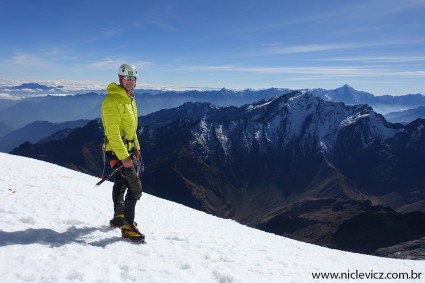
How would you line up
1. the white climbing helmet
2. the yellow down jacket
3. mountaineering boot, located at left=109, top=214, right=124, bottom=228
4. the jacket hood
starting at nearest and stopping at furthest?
the yellow down jacket < the jacket hood < the white climbing helmet < mountaineering boot, located at left=109, top=214, right=124, bottom=228

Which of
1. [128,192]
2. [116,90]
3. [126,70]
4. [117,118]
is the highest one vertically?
[126,70]

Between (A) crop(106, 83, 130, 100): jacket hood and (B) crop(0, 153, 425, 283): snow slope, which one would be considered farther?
(A) crop(106, 83, 130, 100): jacket hood

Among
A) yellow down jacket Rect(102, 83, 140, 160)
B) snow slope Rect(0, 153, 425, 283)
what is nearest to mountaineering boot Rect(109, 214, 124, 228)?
snow slope Rect(0, 153, 425, 283)

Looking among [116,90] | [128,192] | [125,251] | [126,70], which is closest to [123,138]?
[116,90]

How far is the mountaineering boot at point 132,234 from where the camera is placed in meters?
12.1

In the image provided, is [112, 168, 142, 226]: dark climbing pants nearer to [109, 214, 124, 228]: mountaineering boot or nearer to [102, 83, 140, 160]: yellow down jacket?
[109, 214, 124, 228]: mountaineering boot

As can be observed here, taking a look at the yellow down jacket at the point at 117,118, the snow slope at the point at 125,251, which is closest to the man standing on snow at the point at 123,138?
the yellow down jacket at the point at 117,118

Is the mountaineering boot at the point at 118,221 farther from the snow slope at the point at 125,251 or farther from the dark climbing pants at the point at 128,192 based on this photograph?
the snow slope at the point at 125,251

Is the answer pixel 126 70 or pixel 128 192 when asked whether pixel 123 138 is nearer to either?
pixel 128 192

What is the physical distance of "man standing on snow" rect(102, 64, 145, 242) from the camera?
11.4 metres

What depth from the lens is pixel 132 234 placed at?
39.9ft

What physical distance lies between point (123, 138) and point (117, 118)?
1.09m

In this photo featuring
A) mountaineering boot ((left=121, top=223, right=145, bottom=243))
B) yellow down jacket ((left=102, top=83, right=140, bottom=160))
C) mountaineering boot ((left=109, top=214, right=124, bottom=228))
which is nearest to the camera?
yellow down jacket ((left=102, top=83, right=140, bottom=160))

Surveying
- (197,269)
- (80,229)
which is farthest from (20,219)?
(197,269)
